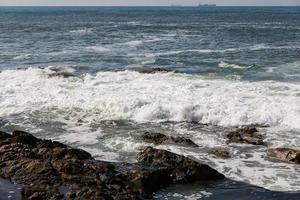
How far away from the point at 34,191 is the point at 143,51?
34.3 metres

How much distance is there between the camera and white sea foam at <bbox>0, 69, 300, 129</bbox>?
74.3ft

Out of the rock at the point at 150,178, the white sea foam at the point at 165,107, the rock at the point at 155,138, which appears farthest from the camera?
the rock at the point at 155,138

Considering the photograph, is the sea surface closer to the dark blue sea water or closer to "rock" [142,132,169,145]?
the dark blue sea water

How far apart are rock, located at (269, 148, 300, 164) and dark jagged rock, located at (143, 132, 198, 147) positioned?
2826mm

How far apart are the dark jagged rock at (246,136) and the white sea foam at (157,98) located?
1746 mm

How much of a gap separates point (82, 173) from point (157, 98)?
11887 mm

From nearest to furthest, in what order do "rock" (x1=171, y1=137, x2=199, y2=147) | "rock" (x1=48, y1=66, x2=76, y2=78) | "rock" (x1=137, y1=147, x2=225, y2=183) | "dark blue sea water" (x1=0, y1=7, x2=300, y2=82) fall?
1. "rock" (x1=137, y1=147, x2=225, y2=183)
2. "rock" (x1=171, y1=137, x2=199, y2=147)
3. "rock" (x1=48, y1=66, x2=76, y2=78)
4. "dark blue sea water" (x1=0, y1=7, x2=300, y2=82)

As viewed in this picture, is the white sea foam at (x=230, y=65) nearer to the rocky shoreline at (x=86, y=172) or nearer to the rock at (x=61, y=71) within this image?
the rock at (x=61, y=71)

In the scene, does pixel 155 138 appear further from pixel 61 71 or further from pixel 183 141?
pixel 61 71

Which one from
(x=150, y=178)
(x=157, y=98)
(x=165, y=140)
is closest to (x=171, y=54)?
(x=157, y=98)

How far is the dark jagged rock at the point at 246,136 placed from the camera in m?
18.8

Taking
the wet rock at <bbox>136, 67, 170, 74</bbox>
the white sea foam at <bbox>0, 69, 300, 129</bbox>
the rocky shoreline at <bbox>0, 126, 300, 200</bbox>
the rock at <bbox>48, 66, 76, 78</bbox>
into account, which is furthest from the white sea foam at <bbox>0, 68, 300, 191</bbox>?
the rocky shoreline at <bbox>0, 126, 300, 200</bbox>

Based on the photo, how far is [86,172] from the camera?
46.1 feet

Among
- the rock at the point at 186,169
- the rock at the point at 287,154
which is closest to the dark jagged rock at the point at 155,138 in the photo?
the rock at the point at 186,169
